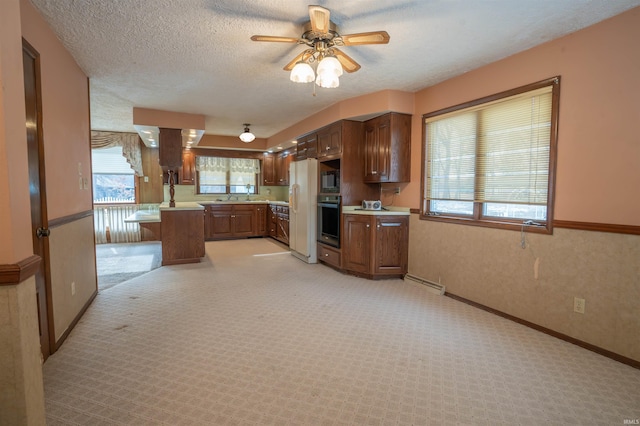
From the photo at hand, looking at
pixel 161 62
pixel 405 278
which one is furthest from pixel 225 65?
pixel 405 278

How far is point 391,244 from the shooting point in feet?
13.8

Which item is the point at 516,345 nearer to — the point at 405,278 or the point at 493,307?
the point at 493,307

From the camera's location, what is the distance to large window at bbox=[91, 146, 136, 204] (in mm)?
6711

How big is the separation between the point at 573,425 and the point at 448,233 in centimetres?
222

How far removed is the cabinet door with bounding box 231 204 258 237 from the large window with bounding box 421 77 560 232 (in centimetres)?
477

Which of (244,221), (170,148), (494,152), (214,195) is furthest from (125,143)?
(494,152)

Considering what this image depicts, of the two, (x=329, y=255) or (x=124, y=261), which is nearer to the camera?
(x=329, y=255)

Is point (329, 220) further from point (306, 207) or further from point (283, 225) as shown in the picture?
point (283, 225)

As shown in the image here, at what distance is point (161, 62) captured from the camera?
3.10 m

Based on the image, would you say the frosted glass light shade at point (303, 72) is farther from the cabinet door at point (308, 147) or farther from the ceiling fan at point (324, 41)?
the cabinet door at point (308, 147)

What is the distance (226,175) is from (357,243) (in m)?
4.92

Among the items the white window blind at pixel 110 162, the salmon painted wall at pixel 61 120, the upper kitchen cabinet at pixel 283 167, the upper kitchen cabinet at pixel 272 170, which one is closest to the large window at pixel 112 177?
the white window blind at pixel 110 162

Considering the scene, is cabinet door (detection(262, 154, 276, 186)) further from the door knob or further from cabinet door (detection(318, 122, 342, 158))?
the door knob

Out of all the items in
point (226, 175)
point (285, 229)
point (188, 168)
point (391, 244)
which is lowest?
point (285, 229)
